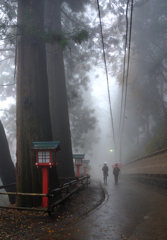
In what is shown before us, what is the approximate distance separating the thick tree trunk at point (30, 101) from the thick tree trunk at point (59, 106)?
10.1 ft

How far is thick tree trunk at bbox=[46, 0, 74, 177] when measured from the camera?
11.6m

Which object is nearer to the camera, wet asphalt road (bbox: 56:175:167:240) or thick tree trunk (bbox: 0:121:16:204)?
wet asphalt road (bbox: 56:175:167:240)

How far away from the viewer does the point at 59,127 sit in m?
11.9

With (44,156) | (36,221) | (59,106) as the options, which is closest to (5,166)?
(59,106)

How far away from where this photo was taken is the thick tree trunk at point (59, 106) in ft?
38.2

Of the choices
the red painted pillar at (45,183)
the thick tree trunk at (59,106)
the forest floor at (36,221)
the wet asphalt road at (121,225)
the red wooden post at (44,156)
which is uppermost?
the thick tree trunk at (59,106)

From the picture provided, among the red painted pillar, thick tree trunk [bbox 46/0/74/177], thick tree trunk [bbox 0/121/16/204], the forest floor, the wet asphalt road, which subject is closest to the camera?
the wet asphalt road

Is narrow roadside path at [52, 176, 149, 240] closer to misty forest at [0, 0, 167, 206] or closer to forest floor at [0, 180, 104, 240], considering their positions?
forest floor at [0, 180, 104, 240]

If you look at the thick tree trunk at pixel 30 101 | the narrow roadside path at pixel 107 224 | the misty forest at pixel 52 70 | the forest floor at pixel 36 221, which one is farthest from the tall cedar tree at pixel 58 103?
the narrow roadside path at pixel 107 224

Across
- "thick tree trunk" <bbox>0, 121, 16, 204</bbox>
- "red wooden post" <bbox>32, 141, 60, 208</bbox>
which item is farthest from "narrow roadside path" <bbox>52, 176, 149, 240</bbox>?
"thick tree trunk" <bbox>0, 121, 16, 204</bbox>

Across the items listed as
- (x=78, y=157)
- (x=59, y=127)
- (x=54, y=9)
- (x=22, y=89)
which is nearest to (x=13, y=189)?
(x=59, y=127)

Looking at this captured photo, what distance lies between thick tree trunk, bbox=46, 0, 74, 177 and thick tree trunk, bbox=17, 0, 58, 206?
308 centimetres

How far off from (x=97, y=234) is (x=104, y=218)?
A: 4.36ft

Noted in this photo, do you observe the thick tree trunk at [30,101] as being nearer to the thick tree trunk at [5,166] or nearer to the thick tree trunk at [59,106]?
the thick tree trunk at [59,106]
